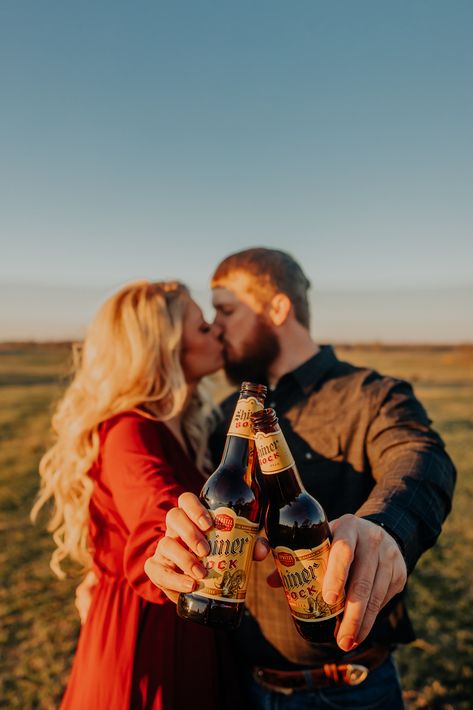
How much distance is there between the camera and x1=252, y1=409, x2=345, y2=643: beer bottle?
166 cm

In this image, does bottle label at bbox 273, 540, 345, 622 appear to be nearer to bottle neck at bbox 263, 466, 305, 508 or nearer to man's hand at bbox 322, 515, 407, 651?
man's hand at bbox 322, 515, 407, 651

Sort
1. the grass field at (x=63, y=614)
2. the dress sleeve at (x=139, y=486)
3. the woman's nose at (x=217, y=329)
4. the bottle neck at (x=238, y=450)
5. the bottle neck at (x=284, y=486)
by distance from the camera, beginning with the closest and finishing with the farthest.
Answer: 1. the bottle neck at (x=284, y=486)
2. the bottle neck at (x=238, y=450)
3. the dress sleeve at (x=139, y=486)
4. the woman's nose at (x=217, y=329)
5. the grass field at (x=63, y=614)

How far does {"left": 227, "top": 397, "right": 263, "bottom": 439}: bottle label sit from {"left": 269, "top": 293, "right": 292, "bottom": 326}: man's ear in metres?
1.95

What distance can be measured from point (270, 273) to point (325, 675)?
2631 millimetres

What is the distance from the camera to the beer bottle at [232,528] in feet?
5.58

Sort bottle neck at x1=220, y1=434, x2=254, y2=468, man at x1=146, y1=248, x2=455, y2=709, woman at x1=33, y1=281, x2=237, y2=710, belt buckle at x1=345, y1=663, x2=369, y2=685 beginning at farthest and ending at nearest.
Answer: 1. belt buckle at x1=345, y1=663, x2=369, y2=685
2. woman at x1=33, y1=281, x2=237, y2=710
3. bottle neck at x1=220, y1=434, x2=254, y2=468
4. man at x1=146, y1=248, x2=455, y2=709

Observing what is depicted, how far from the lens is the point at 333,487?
9.68ft

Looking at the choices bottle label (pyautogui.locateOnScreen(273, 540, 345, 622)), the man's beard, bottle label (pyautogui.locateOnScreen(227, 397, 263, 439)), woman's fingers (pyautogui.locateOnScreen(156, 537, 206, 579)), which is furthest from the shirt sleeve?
the man's beard

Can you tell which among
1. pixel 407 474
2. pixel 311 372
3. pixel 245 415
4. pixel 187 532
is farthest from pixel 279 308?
pixel 187 532

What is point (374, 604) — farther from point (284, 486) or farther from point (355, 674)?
point (355, 674)

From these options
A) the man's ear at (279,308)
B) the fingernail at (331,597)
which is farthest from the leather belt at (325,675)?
the man's ear at (279,308)

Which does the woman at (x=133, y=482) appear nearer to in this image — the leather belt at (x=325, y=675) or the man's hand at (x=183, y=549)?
the man's hand at (x=183, y=549)

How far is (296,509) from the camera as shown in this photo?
6.15 ft

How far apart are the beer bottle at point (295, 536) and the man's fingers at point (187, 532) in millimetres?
291
